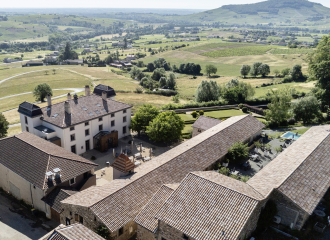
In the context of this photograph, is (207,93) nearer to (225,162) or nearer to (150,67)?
(225,162)

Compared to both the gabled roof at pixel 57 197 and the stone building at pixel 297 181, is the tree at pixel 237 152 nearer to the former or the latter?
the stone building at pixel 297 181

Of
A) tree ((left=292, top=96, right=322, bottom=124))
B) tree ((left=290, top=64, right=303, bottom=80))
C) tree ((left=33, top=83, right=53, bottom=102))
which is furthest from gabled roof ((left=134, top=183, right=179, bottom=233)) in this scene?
tree ((left=290, top=64, right=303, bottom=80))

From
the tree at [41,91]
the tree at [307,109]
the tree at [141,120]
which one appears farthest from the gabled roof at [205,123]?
the tree at [41,91]

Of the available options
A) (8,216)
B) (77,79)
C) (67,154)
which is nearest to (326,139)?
(67,154)

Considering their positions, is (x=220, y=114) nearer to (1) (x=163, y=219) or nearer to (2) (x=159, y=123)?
(2) (x=159, y=123)

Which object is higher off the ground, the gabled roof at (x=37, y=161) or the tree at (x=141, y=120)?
the gabled roof at (x=37, y=161)

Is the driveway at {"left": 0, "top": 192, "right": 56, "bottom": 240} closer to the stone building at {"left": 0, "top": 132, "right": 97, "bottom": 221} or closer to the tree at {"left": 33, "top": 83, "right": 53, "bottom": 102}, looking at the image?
the stone building at {"left": 0, "top": 132, "right": 97, "bottom": 221}
